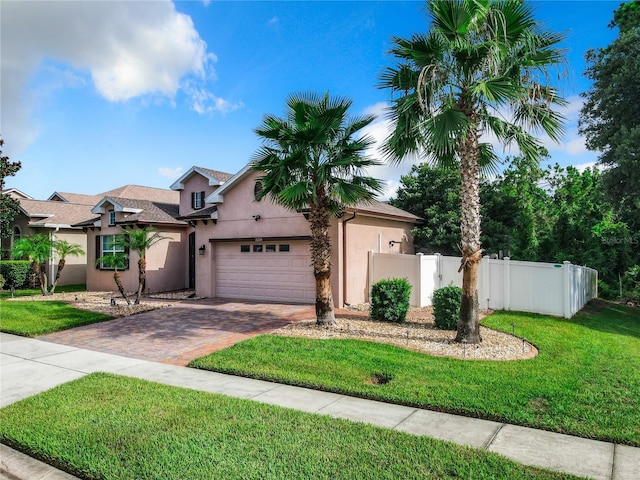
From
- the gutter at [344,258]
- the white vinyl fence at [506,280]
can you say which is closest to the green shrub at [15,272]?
the gutter at [344,258]

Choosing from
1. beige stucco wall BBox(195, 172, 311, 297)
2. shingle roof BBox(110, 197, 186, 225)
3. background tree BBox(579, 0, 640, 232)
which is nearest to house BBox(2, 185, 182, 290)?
shingle roof BBox(110, 197, 186, 225)

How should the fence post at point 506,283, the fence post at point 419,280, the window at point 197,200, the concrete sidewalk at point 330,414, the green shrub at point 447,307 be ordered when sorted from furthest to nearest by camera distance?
the window at point 197,200, the fence post at point 419,280, the fence post at point 506,283, the green shrub at point 447,307, the concrete sidewalk at point 330,414

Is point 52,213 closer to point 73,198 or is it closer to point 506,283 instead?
point 73,198

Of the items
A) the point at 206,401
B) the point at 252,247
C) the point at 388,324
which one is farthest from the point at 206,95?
the point at 206,401

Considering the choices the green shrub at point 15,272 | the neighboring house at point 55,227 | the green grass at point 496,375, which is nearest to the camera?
the green grass at point 496,375

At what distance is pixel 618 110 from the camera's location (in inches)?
Answer: 572

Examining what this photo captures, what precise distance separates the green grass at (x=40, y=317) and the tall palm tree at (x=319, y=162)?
7.26m

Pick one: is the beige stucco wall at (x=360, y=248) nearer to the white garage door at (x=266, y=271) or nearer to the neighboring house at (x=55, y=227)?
the white garage door at (x=266, y=271)

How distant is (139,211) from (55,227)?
7.34 m

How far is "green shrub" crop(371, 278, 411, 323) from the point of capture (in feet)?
37.4

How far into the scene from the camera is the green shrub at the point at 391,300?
11.4 m

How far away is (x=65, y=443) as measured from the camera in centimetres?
457

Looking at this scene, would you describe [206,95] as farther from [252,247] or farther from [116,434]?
[116,434]

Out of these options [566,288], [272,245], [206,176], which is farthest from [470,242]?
[206,176]
